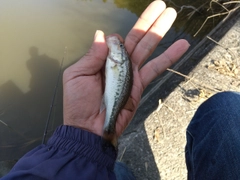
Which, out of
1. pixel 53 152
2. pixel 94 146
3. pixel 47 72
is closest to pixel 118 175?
pixel 94 146

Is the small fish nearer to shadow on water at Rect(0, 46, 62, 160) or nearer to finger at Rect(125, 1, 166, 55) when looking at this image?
finger at Rect(125, 1, 166, 55)

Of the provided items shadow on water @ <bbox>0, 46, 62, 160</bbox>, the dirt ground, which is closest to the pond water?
shadow on water @ <bbox>0, 46, 62, 160</bbox>

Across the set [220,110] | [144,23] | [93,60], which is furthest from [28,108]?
[220,110]

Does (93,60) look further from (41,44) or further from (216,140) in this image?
(41,44)

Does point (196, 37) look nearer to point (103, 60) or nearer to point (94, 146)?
point (103, 60)

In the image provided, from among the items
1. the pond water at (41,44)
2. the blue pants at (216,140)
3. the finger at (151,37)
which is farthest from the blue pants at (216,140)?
the pond water at (41,44)

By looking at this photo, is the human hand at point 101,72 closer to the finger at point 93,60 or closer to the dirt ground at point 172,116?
the finger at point 93,60
